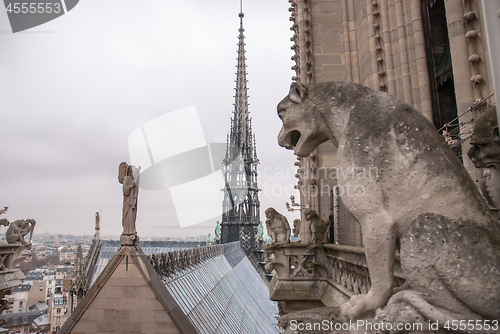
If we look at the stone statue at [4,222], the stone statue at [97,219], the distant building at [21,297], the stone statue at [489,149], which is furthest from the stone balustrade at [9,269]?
the distant building at [21,297]

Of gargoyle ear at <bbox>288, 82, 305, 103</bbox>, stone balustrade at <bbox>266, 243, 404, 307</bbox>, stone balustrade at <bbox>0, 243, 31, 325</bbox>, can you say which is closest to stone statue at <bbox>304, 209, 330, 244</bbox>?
stone balustrade at <bbox>266, 243, 404, 307</bbox>

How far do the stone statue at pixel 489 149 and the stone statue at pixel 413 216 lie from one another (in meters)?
0.37

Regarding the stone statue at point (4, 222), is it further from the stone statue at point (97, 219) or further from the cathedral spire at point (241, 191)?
the cathedral spire at point (241, 191)

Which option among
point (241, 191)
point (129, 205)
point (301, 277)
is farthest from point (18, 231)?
point (241, 191)

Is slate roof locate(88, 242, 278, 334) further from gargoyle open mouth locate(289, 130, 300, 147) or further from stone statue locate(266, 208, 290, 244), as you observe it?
gargoyle open mouth locate(289, 130, 300, 147)

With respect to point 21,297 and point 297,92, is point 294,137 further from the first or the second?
point 21,297

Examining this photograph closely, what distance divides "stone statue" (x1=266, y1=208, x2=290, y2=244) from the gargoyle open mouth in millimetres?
4732

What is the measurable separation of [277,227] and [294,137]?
519 centimetres

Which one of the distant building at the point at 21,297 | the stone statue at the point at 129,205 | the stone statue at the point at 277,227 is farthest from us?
the distant building at the point at 21,297

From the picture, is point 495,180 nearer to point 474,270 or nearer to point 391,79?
point 474,270

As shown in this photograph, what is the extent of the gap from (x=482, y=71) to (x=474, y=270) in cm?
351

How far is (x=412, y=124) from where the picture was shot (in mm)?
1828

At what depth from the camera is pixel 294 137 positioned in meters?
2.33

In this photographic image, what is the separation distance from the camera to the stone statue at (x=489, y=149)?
2008mm
